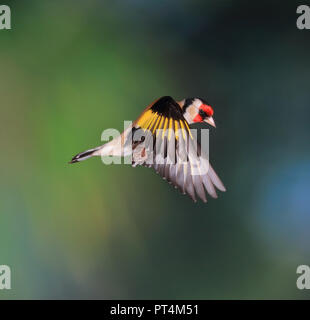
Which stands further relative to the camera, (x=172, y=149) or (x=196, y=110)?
(x=196, y=110)

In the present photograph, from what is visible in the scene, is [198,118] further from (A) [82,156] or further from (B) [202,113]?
(A) [82,156]

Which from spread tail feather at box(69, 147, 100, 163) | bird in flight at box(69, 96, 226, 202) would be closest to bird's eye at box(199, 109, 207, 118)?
bird in flight at box(69, 96, 226, 202)

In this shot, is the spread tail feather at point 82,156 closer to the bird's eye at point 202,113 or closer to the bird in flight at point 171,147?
the bird in flight at point 171,147

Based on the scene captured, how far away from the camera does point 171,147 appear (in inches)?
31.0

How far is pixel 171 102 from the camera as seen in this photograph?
2.67ft

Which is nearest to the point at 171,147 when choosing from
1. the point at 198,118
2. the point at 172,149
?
the point at 172,149

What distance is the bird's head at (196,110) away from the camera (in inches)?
36.4

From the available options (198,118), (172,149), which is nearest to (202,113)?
(198,118)

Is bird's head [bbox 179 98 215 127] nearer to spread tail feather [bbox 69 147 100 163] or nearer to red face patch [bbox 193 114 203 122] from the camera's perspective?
red face patch [bbox 193 114 203 122]

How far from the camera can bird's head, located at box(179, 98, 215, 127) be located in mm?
924

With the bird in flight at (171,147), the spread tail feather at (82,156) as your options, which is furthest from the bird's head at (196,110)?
the spread tail feather at (82,156)

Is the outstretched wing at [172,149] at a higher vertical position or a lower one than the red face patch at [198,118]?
lower

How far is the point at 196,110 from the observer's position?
3.03 ft

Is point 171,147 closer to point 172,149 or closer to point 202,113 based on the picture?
point 172,149
